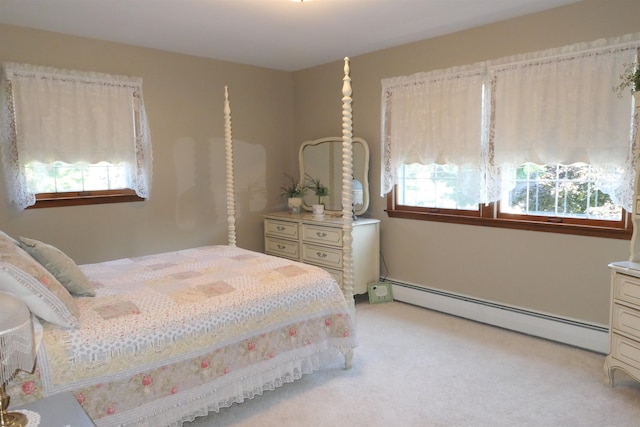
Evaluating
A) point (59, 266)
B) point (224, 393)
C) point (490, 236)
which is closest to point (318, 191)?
point (490, 236)

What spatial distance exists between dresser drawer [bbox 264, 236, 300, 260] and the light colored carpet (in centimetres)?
138

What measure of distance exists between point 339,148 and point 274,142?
88 centimetres

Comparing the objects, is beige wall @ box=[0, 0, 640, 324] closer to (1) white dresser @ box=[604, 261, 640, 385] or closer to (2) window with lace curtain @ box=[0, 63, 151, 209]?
(2) window with lace curtain @ box=[0, 63, 151, 209]

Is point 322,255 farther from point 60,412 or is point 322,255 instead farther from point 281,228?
point 60,412

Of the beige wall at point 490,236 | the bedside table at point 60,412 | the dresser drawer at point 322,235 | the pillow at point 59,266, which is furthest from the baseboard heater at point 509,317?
the bedside table at point 60,412

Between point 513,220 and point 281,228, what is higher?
point 513,220

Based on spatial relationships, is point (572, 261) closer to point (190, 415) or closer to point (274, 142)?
point (190, 415)

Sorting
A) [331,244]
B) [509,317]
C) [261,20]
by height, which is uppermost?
[261,20]

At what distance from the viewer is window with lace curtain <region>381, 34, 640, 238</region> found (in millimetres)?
2965

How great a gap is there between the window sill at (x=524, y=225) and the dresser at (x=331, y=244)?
1.26 ft

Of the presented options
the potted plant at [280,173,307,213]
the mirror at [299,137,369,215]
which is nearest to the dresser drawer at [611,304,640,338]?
the mirror at [299,137,369,215]

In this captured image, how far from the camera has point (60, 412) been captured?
4.50ft

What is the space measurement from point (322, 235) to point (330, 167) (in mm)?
869

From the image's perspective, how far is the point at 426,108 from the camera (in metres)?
3.96
